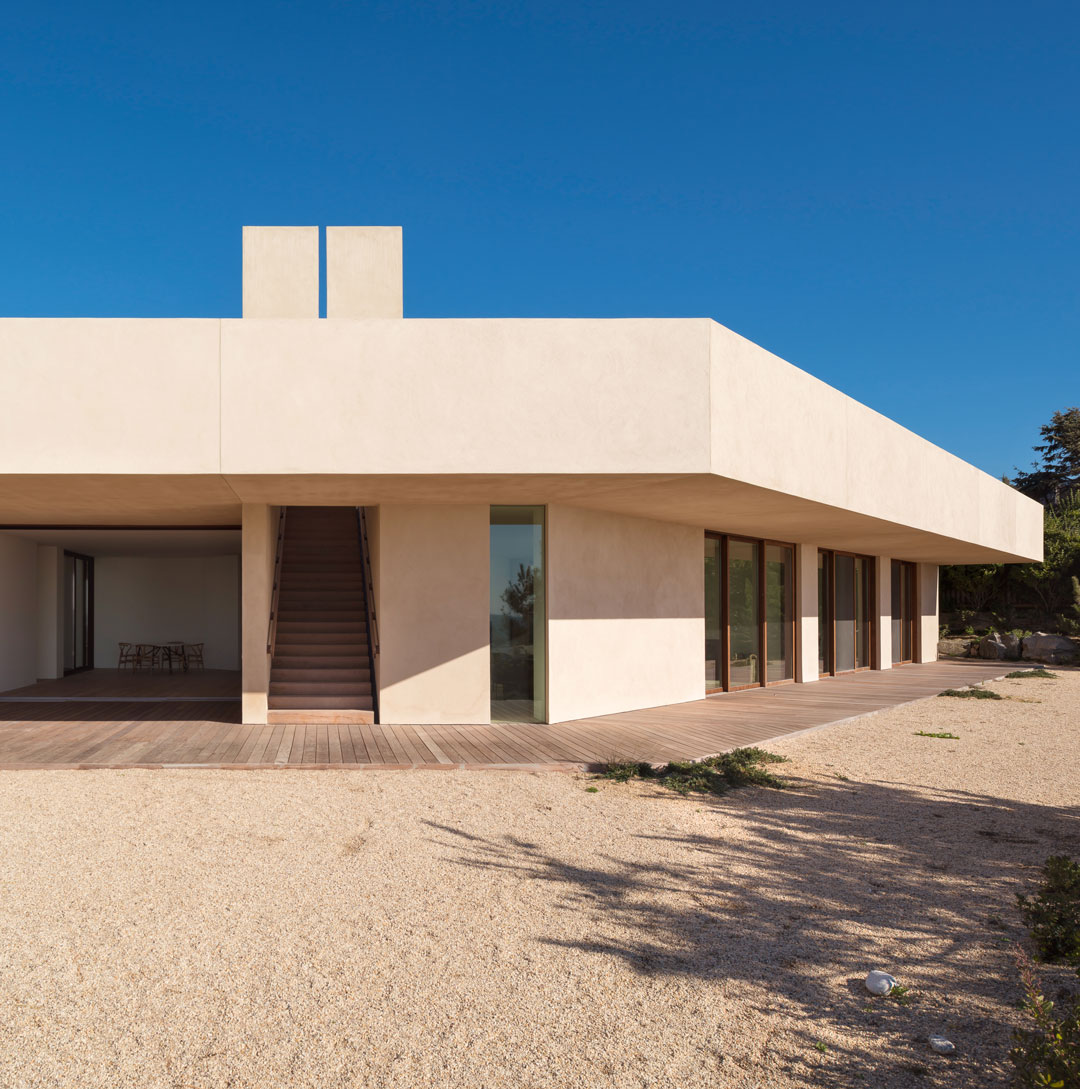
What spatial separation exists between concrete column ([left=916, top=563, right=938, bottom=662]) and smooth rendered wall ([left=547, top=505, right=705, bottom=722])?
11760 millimetres

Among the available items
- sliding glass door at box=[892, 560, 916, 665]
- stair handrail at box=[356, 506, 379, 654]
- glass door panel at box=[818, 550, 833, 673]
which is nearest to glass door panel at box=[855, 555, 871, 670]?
glass door panel at box=[818, 550, 833, 673]

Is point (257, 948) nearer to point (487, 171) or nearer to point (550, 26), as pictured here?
point (550, 26)

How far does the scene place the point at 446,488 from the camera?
8305 millimetres

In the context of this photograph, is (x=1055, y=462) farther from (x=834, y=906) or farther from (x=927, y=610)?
(x=834, y=906)

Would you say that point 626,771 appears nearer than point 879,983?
No

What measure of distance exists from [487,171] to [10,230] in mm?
11151

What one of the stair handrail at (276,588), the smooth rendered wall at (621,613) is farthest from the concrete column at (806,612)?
the stair handrail at (276,588)

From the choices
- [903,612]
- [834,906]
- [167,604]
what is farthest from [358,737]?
[903,612]

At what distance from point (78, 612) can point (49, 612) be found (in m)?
2.43

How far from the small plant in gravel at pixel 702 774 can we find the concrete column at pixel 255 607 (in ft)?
15.4

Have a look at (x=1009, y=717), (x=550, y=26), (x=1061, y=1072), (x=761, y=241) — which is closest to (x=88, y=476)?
(x=1061, y=1072)

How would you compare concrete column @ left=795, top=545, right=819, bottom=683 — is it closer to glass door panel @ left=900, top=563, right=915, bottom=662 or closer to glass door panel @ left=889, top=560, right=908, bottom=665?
glass door panel @ left=889, top=560, right=908, bottom=665

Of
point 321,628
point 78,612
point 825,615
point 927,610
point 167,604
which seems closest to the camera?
point 321,628

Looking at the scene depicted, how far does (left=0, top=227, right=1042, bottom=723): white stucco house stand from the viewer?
24.0 feet
